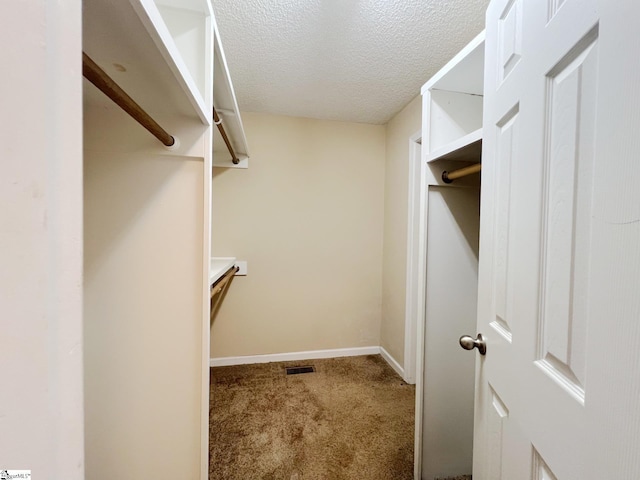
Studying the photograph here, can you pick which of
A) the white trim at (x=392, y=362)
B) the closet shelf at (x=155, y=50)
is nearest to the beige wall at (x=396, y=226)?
the white trim at (x=392, y=362)

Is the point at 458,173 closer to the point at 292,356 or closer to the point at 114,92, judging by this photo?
the point at 114,92

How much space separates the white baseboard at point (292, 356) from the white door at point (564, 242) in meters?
1.79

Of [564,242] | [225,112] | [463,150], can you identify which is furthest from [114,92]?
[463,150]

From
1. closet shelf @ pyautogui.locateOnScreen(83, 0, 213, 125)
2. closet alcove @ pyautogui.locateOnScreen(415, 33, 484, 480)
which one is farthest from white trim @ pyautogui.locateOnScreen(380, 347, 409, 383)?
closet shelf @ pyautogui.locateOnScreen(83, 0, 213, 125)

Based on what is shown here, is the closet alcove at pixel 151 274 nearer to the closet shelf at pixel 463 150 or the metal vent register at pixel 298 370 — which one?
the closet shelf at pixel 463 150

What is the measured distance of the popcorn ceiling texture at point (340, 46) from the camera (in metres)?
1.24

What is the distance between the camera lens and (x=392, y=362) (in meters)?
2.29

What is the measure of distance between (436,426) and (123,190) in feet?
5.47

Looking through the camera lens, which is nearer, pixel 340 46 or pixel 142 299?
pixel 142 299
